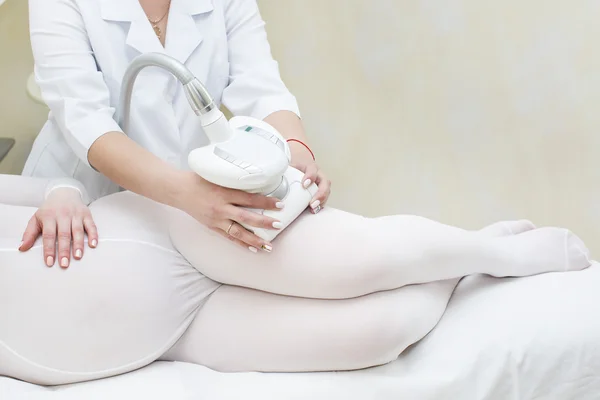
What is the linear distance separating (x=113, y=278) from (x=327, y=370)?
364 millimetres

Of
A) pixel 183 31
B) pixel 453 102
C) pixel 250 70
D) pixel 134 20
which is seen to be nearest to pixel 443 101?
pixel 453 102

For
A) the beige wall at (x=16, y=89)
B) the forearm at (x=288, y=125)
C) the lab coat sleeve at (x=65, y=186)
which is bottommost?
the beige wall at (x=16, y=89)

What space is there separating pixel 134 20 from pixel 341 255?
67 centimetres

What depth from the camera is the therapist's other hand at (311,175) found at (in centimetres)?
115

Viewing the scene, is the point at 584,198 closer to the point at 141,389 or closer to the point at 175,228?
the point at 175,228

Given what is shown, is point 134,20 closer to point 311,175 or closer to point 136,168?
point 136,168

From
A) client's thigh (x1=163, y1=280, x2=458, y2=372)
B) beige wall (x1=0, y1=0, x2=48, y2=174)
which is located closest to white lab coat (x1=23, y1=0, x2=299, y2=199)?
client's thigh (x1=163, y1=280, x2=458, y2=372)

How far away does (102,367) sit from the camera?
1.09 m

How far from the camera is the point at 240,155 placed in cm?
104

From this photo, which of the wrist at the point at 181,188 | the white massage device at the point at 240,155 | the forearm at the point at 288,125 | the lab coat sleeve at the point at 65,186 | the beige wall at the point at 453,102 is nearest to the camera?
the white massage device at the point at 240,155

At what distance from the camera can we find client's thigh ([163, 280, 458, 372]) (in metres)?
1.08

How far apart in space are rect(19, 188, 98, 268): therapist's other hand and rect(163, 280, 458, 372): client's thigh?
23 cm

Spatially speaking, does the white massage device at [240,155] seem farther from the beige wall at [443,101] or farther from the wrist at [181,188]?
the beige wall at [443,101]

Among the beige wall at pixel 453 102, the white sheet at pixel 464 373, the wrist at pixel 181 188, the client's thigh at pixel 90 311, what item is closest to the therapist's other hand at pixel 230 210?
the wrist at pixel 181 188
